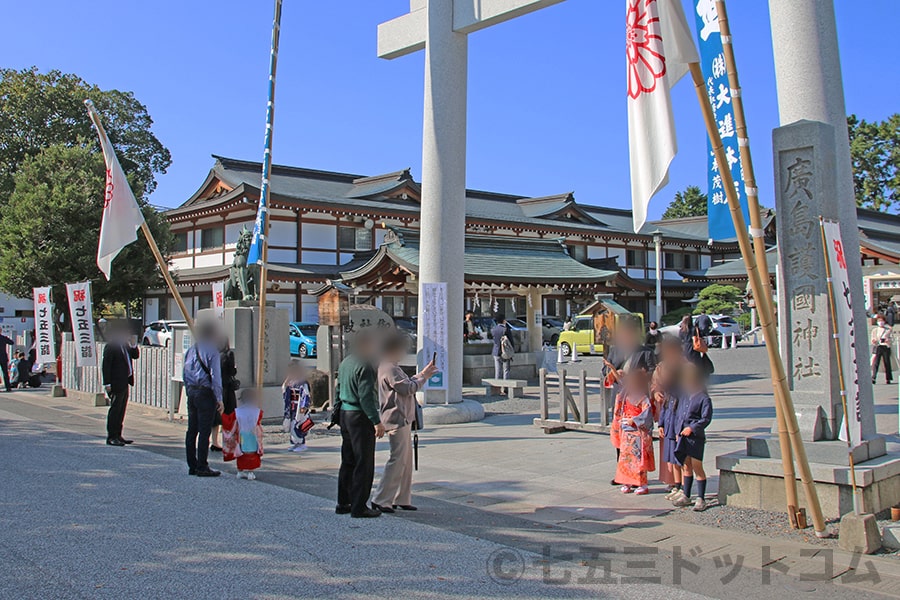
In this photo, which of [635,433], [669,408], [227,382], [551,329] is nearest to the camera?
[669,408]

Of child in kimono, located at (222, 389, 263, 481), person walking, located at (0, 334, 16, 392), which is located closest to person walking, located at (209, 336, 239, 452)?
child in kimono, located at (222, 389, 263, 481)

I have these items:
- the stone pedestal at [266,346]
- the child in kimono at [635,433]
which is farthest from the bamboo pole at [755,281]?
the stone pedestal at [266,346]

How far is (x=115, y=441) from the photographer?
1064 centimetres

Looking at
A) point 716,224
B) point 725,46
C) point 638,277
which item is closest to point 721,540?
point 725,46

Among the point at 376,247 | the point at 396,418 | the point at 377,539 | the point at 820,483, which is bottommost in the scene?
the point at 377,539

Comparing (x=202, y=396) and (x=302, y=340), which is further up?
(x=302, y=340)

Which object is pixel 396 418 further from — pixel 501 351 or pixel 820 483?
pixel 501 351

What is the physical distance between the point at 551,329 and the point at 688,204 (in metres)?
38.8

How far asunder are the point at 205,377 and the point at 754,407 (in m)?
10.0

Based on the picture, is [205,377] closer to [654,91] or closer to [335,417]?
[335,417]

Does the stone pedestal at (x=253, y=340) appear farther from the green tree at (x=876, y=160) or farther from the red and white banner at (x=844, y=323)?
the green tree at (x=876, y=160)

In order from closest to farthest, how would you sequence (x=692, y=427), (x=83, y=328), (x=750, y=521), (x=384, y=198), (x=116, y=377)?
(x=750, y=521), (x=692, y=427), (x=116, y=377), (x=83, y=328), (x=384, y=198)

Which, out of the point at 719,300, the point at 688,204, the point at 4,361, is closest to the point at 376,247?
the point at 4,361

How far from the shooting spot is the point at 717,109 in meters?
8.22
